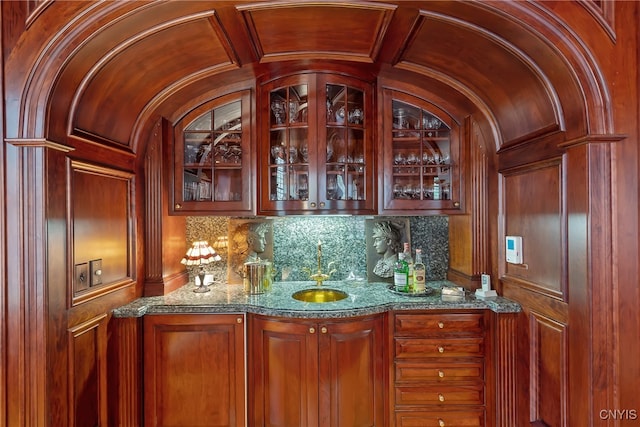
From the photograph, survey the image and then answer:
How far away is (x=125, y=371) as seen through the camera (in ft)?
6.27

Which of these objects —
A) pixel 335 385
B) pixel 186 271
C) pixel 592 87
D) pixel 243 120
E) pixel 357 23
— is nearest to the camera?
pixel 592 87

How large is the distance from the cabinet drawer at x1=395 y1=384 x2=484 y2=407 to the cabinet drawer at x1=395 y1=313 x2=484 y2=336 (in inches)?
12.9

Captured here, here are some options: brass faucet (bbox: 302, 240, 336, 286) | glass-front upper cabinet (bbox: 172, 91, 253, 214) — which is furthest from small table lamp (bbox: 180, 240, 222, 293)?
brass faucet (bbox: 302, 240, 336, 286)

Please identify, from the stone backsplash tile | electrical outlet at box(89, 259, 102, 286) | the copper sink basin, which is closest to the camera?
electrical outlet at box(89, 259, 102, 286)

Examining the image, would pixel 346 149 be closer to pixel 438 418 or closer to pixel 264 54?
pixel 264 54

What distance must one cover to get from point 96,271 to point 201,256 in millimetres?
635

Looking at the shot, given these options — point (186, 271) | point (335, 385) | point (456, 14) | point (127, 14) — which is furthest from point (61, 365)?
point (456, 14)

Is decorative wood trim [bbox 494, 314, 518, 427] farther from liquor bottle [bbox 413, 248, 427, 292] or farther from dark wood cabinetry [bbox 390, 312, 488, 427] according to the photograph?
liquor bottle [bbox 413, 248, 427, 292]

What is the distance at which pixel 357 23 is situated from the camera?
173 cm

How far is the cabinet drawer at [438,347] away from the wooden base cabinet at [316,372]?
13cm

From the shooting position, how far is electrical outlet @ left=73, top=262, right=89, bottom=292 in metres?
1.65

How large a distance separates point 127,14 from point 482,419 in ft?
9.47

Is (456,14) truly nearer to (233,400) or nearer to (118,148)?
(118,148)

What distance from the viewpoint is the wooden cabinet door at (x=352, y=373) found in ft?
6.23
